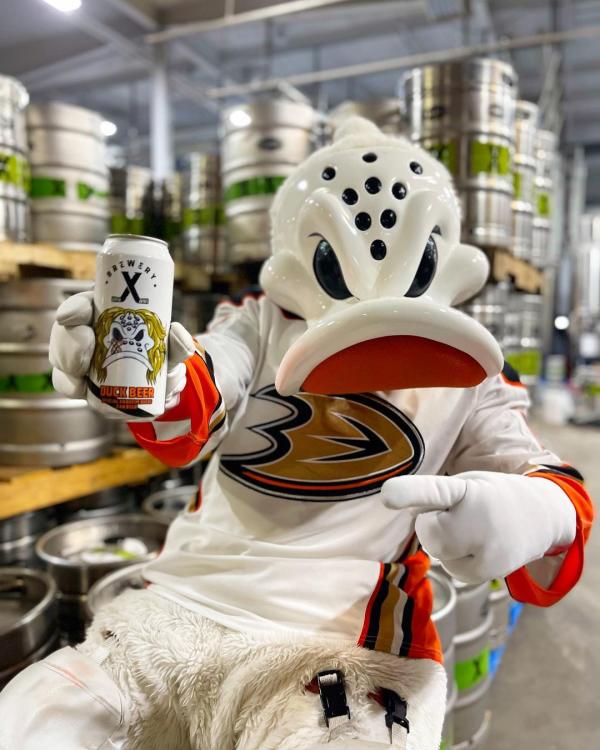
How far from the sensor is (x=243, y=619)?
1141 millimetres

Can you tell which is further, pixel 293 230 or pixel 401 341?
pixel 293 230

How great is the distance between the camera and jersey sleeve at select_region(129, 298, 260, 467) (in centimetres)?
109

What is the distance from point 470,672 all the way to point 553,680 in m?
0.72

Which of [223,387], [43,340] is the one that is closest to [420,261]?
[223,387]

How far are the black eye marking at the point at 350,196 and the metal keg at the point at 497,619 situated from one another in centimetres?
154

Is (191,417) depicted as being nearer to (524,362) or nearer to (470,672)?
(470,672)

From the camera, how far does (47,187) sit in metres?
2.47

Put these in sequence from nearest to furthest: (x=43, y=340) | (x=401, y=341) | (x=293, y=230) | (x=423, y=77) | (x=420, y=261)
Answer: (x=401, y=341)
(x=420, y=261)
(x=293, y=230)
(x=43, y=340)
(x=423, y=77)

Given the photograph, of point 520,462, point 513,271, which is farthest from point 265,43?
point 520,462

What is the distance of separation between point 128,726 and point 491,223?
2349 millimetres

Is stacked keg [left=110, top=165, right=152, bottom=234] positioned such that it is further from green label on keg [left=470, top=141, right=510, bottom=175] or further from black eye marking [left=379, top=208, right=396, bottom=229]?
black eye marking [left=379, top=208, right=396, bottom=229]

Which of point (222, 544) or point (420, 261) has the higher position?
point (420, 261)

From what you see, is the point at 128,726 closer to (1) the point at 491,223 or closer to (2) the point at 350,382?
(2) the point at 350,382

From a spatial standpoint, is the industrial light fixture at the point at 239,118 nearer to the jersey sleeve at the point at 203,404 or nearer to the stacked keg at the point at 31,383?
the stacked keg at the point at 31,383
